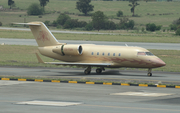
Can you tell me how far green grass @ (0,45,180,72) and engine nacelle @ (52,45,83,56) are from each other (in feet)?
22.1

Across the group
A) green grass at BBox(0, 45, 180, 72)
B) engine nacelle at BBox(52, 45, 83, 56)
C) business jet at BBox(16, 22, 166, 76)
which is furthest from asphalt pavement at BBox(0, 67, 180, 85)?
green grass at BBox(0, 45, 180, 72)

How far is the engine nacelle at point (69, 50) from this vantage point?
3640 cm

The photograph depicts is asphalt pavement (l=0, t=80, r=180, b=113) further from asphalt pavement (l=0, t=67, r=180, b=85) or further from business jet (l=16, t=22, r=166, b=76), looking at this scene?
business jet (l=16, t=22, r=166, b=76)

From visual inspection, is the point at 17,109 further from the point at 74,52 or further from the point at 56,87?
the point at 74,52

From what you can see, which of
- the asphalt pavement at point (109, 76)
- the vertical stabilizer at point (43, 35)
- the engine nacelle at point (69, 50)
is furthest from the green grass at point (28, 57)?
the engine nacelle at point (69, 50)

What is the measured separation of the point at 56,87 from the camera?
26.0m

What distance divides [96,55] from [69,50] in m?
2.86

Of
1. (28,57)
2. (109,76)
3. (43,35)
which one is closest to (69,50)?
(43,35)

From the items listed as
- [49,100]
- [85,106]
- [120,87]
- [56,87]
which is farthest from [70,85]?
[85,106]

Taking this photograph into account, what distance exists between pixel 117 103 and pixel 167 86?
8.81 meters

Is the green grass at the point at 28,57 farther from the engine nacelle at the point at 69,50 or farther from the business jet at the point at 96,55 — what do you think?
the engine nacelle at the point at 69,50

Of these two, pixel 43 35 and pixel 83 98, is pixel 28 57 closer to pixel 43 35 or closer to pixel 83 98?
pixel 43 35

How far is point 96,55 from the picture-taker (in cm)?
3650

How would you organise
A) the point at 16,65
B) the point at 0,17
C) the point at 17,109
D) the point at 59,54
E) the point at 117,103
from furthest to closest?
the point at 0,17
the point at 16,65
the point at 59,54
the point at 117,103
the point at 17,109
